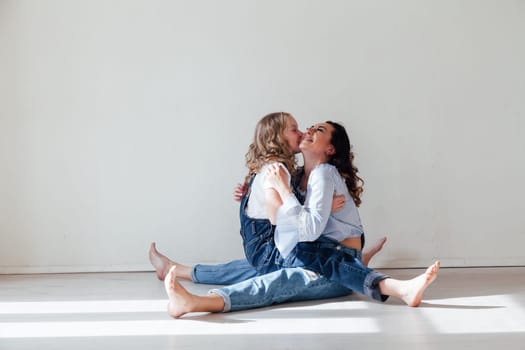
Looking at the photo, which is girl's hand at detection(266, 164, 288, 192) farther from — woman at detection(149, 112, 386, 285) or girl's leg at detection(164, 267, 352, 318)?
girl's leg at detection(164, 267, 352, 318)

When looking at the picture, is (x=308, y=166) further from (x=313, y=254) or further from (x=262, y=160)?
(x=313, y=254)

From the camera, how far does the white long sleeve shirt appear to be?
126 inches

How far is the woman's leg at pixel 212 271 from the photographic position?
369 cm

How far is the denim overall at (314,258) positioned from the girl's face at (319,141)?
39cm

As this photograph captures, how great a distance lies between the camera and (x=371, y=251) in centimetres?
404

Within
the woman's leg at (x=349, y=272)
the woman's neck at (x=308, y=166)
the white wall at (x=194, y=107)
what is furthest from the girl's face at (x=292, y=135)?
the white wall at (x=194, y=107)

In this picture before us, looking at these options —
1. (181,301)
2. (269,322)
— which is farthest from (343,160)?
(181,301)

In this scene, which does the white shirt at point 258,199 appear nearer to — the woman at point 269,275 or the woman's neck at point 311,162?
the woman at point 269,275

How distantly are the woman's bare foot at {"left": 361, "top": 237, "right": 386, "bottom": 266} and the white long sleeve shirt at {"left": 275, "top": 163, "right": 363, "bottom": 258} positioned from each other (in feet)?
1.98

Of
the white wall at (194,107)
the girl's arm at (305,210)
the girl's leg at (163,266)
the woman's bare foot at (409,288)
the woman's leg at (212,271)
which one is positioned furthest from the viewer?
the white wall at (194,107)

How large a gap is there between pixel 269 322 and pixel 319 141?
1082 millimetres

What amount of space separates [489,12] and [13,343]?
3.44 m

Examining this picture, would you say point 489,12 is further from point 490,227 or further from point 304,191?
point 304,191

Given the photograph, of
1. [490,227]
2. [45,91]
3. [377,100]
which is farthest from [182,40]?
[490,227]
